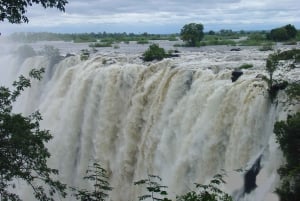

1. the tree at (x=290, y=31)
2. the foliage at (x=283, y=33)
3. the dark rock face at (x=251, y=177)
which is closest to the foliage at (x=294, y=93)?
the dark rock face at (x=251, y=177)

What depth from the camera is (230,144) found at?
13336 millimetres

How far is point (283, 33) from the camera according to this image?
35344 millimetres

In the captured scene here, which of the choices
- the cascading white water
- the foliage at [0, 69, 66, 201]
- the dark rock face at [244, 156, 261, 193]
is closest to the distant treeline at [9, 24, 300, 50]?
the cascading white water

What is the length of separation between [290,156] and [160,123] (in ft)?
22.7

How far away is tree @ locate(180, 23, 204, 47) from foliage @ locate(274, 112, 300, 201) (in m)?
28.5

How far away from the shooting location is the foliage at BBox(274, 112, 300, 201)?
10516 mm

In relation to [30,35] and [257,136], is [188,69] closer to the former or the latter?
[257,136]

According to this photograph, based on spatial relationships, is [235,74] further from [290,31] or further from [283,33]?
[290,31]

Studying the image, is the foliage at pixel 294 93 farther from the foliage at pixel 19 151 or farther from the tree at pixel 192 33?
the tree at pixel 192 33

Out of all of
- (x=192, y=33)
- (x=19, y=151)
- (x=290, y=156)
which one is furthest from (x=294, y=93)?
(x=192, y=33)

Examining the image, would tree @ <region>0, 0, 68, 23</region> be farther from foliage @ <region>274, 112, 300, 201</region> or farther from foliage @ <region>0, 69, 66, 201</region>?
foliage @ <region>274, 112, 300, 201</region>

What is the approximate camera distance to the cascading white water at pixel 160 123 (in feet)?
42.2

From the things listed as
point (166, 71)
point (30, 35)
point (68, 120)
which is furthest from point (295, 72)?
point (30, 35)

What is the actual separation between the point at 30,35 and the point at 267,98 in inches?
1953
